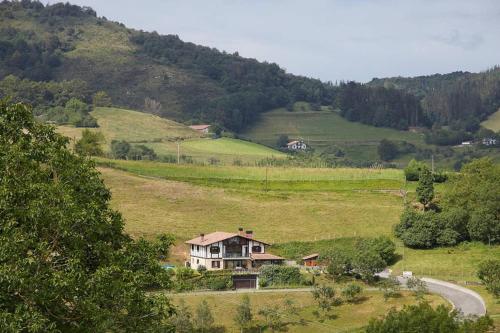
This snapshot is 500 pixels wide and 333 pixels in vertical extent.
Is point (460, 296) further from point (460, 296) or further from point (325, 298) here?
point (325, 298)

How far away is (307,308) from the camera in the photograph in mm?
68625

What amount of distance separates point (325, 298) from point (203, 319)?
11.9m

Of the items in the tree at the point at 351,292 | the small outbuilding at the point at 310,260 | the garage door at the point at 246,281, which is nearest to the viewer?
the tree at the point at 351,292

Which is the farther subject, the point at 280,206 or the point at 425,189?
the point at 280,206

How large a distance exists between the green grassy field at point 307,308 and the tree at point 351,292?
2.47 ft

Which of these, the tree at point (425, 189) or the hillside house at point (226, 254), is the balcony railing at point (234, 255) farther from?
the tree at point (425, 189)

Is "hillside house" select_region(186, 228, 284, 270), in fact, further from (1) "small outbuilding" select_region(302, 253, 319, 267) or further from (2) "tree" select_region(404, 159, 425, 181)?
(2) "tree" select_region(404, 159, 425, 181)

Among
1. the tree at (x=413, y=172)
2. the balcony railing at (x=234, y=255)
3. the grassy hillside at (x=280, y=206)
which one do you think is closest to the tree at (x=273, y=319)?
the balcony railing at (x=234, y=255)

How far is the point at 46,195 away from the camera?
19.5m

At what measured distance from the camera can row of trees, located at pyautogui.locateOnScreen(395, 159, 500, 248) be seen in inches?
3492

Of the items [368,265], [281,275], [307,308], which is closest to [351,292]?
[307,308]

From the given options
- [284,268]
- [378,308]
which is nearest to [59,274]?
[378,308]

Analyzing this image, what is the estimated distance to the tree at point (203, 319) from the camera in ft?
202

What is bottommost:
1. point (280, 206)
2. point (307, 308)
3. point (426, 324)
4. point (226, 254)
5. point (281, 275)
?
point (307, 308)
